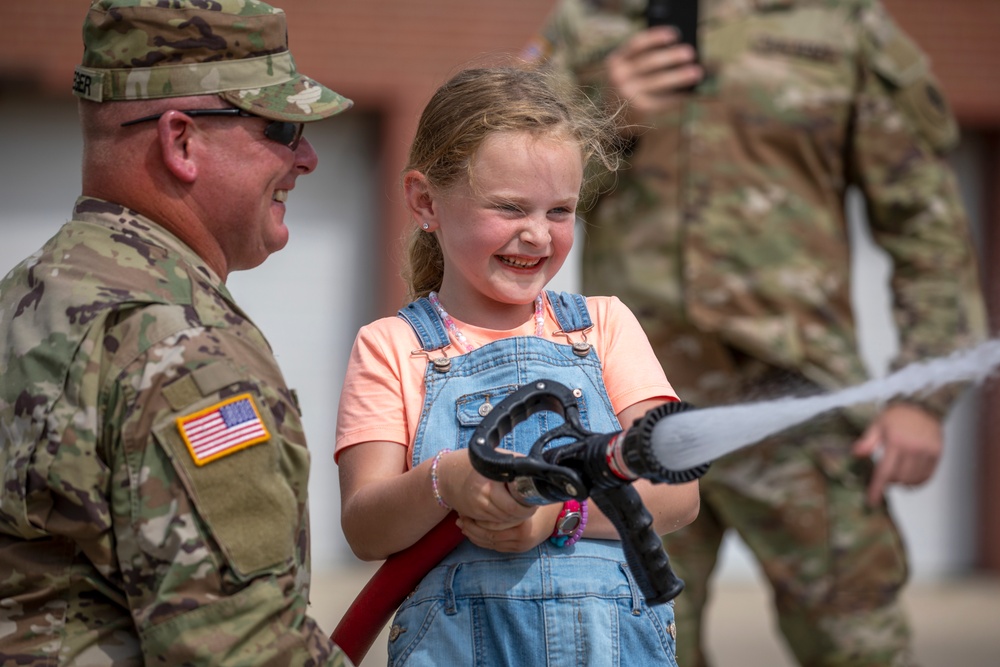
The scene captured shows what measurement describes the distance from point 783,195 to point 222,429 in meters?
2.74

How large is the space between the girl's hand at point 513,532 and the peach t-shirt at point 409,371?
233mm

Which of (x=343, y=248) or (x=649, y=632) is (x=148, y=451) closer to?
(x=649, y=632)

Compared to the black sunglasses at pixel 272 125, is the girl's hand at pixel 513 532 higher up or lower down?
lower down

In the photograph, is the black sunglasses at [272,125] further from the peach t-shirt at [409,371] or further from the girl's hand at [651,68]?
the girl's hand at [651,68]

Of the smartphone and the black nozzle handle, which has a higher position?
the smartphone

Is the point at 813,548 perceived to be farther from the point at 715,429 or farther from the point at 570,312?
the point at 715,429

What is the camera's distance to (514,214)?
8.14ft

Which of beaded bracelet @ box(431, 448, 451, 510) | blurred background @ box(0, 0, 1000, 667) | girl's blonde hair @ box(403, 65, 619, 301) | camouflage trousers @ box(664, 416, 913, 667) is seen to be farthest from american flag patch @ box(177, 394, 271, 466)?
blurred background @ box(0, 0, 1000, 667)

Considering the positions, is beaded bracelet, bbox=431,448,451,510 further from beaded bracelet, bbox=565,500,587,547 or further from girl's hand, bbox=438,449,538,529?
beaded bracelet, bbox=565,500,587,547

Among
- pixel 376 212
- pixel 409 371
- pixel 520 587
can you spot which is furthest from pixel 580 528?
pixel 376 212

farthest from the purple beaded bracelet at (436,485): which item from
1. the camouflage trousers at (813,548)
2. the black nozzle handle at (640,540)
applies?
the camouflage trousers at (813,548)

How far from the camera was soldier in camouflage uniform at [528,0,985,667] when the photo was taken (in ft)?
14.4

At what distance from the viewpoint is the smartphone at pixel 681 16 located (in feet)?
14.5

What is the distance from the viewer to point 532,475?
2066 mm
